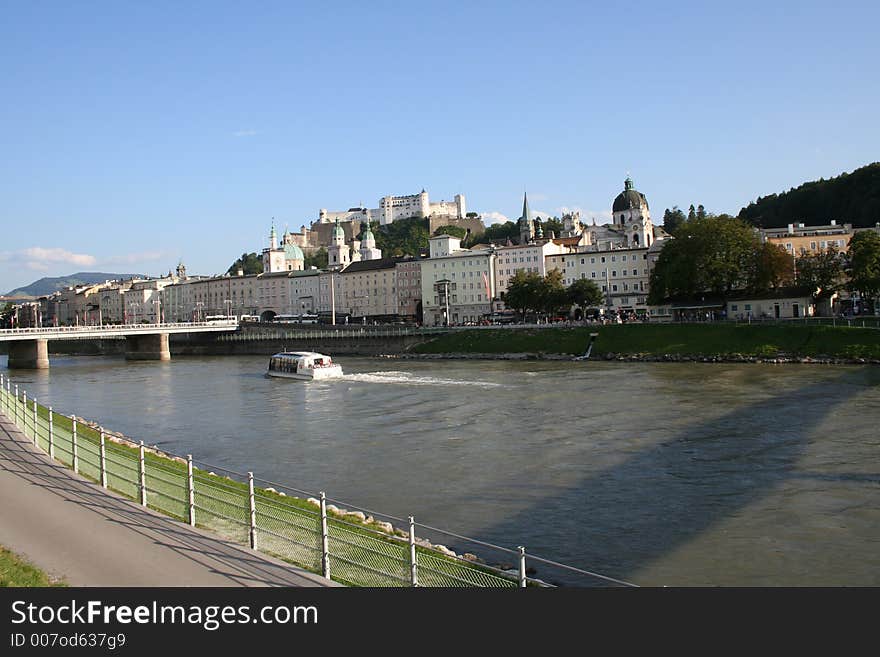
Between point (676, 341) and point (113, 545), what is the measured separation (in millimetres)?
55790

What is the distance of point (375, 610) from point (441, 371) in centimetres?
5188

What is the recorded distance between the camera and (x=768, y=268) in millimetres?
69812

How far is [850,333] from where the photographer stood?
51969 mm

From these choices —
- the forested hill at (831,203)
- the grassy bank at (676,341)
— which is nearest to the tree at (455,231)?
the forested hill at (831,203)

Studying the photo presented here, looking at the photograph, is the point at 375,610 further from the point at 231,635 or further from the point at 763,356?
the point at 763,356

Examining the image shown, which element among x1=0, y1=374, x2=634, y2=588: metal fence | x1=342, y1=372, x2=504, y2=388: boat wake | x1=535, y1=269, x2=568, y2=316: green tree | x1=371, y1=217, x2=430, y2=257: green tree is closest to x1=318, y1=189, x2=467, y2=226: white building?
x1=371, y1=217, x2=430, y2=257: green tree

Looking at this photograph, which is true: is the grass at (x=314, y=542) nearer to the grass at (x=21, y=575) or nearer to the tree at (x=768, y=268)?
the grass at (x=21, y=575)

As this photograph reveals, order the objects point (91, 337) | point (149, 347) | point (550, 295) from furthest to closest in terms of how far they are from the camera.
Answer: point (149, 347)
point (550, 295)
point (91, 337)

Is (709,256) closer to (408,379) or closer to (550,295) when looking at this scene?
(550,295)

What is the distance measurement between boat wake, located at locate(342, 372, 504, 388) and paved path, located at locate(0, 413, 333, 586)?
3496cm

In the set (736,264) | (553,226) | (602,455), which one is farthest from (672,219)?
(602,455)

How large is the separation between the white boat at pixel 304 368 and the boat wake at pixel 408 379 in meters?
1.27

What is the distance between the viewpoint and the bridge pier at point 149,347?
9288 cm

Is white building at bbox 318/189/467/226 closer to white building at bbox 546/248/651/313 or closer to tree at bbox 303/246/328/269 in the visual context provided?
tree at bbox 303/246/328/269
